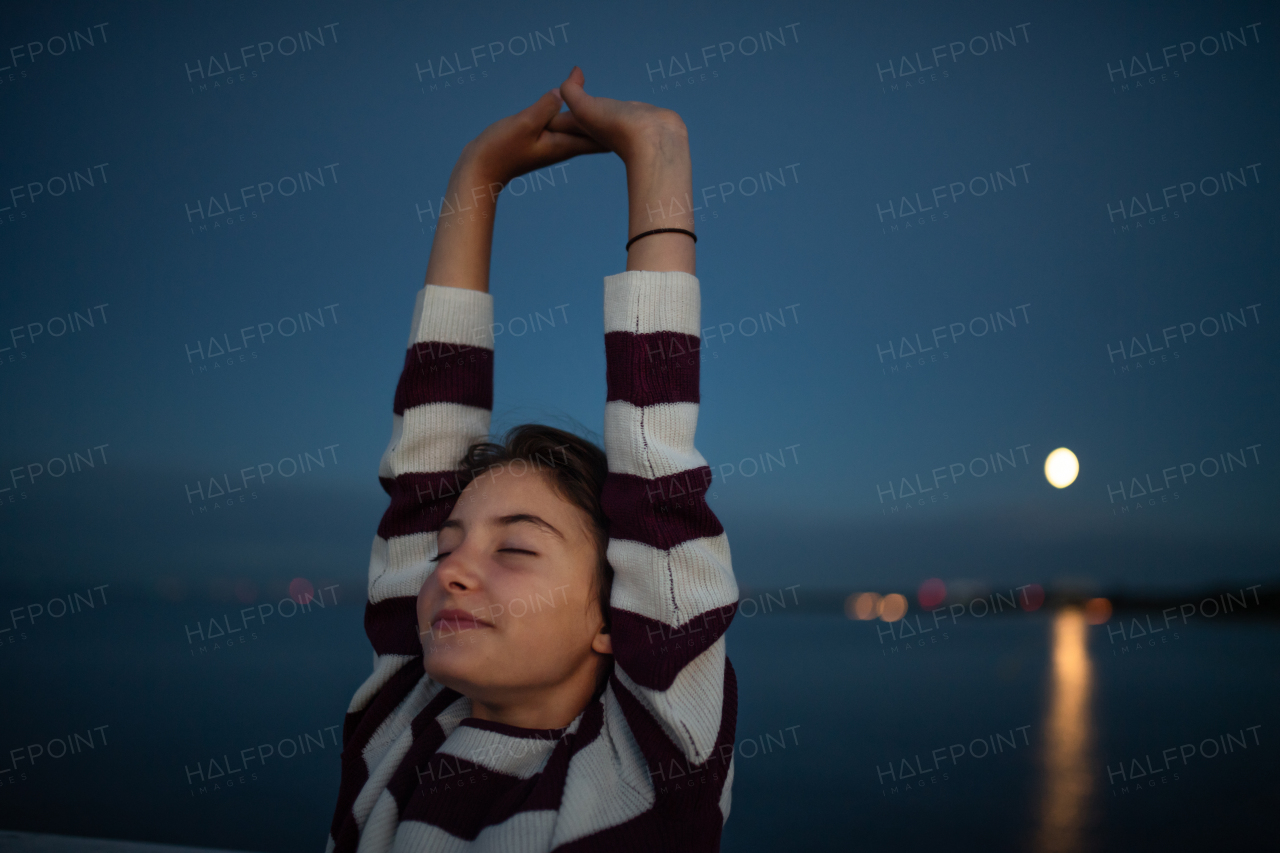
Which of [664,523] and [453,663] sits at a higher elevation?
[664,523]

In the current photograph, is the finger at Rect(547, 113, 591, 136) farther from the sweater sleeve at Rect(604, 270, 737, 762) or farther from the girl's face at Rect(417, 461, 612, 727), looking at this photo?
the girl's face at Rect(417, 461, 612, 727)

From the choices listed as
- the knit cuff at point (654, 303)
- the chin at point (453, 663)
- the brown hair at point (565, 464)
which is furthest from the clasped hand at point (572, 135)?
the chin at point (453, 663)

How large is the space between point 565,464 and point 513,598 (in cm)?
32

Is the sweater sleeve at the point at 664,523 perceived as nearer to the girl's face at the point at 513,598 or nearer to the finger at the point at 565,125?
the girl's face at the point at 513,598

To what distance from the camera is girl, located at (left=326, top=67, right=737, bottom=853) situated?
101 cm

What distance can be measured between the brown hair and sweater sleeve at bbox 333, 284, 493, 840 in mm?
65

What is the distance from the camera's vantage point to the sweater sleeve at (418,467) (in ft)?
4.41

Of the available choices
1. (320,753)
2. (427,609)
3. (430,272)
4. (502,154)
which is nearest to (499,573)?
(427,609)

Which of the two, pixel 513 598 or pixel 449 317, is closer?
pixel 513 598

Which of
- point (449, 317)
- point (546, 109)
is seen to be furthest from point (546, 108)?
point (449, 317)

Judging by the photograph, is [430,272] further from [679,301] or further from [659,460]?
[659,460]

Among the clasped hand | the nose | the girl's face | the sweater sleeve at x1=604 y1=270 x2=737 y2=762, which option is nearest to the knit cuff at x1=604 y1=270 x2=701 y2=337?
the sweater sleeve at x1=604 y1=270 x2=737 y2=762

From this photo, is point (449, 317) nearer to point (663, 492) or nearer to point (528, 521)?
point (528, 521)

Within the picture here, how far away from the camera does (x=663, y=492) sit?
1.08 m
